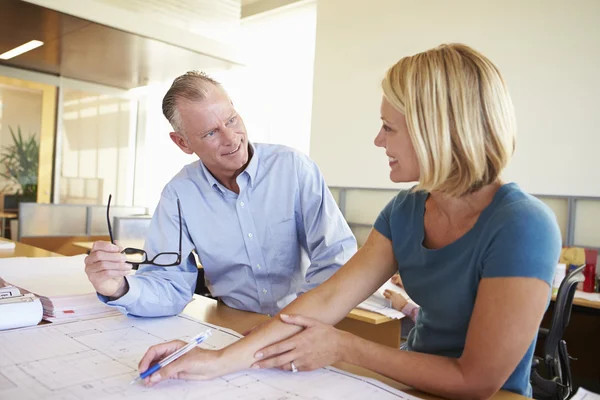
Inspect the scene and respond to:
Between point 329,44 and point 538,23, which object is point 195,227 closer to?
point 538,23

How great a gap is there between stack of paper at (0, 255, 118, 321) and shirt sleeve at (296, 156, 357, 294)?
605mm

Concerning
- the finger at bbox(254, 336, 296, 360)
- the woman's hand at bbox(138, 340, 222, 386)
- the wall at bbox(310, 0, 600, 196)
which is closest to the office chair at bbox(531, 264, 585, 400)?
the wall at bbox(310, 0, 600, 196)

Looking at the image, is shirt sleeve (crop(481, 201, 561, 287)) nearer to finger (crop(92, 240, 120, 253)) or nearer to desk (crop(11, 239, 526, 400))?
desk (crop(11, 239, 526, 400))

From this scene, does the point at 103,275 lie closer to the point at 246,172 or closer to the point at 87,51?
the point at 246,172

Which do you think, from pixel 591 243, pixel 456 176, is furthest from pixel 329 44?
pixel 456 176

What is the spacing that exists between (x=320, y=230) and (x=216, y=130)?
1.56ft

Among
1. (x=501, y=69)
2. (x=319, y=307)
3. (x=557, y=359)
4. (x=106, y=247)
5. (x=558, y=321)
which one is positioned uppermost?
(x=501, y=69)

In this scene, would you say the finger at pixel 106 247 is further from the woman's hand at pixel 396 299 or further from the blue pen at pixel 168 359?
the woman's hand at pixel 396 299

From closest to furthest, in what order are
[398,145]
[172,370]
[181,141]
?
[172,370] < [398,145] < [181,141]

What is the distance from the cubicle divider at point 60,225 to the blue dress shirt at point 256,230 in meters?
3.53

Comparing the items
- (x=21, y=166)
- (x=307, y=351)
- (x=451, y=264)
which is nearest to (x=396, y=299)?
(x=451, y=264)

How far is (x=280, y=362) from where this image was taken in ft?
3.16

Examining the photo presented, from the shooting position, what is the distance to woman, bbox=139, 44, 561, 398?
2.91 ft

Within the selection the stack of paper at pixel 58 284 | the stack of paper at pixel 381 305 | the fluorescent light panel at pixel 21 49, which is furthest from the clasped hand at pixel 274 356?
the fluorescent light panel at pixel 21 49
